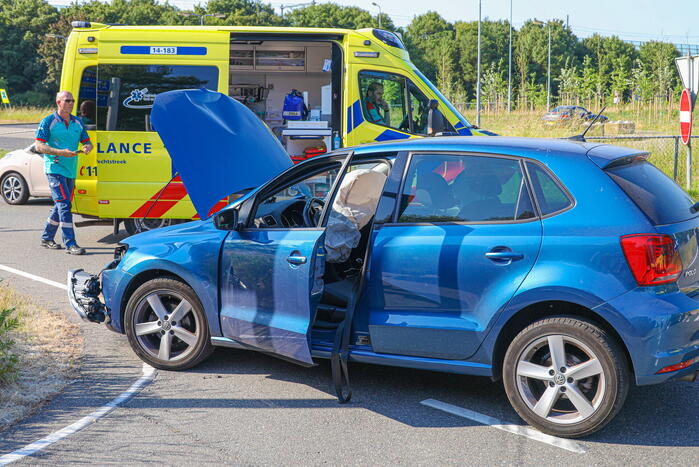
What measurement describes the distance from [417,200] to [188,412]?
198 cm

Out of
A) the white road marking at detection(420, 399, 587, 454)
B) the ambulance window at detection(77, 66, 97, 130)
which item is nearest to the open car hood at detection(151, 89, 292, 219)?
the white road marking at detection(420, 399, 587, 454)

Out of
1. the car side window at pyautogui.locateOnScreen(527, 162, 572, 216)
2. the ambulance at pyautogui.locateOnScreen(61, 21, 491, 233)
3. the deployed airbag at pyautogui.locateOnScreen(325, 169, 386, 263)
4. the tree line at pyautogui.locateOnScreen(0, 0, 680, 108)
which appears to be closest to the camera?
the car side window at pyautogui.locateOnScreen(527, 162, 572, 216)

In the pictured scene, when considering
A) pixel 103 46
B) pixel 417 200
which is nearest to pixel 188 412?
pixel 417 200

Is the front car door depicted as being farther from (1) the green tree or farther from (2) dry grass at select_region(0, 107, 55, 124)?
(1) the green tree

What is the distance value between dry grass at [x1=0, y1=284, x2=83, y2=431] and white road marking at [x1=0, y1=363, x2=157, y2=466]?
0.37 metres

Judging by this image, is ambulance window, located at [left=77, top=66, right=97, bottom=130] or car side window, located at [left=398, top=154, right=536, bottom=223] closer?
car side window, located at [left=398, top=154, right=536, bottom=223]

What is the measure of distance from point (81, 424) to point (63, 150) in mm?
6009

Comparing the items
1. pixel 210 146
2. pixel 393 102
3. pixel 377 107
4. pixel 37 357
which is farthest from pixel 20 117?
pixel 37 357

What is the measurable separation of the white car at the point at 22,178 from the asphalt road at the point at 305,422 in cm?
959

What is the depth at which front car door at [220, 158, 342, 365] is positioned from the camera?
16.4 ft

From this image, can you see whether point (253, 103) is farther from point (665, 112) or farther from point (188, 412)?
point (665, 112)

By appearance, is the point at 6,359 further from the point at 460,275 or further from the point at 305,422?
the point at 460,275

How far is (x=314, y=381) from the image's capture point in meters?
5.54

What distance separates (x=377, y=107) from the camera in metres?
11.3
